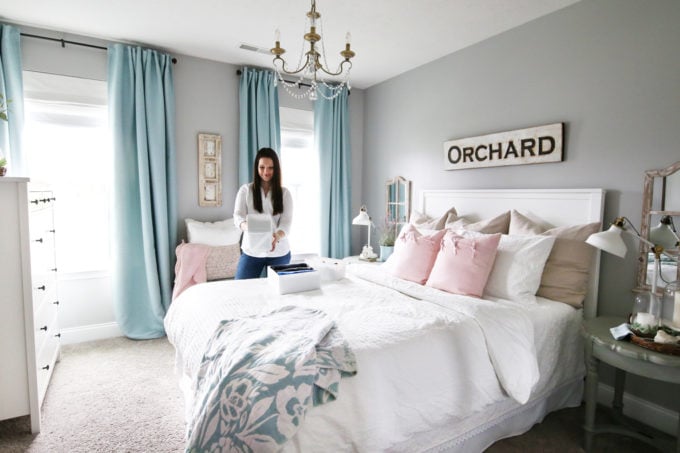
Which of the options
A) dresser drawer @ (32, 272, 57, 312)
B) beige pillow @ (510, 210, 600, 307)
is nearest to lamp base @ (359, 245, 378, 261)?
beige pillow @ (510, 210, 600, 307)

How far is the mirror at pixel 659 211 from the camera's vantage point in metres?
2.10

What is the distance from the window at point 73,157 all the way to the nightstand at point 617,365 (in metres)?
3.76

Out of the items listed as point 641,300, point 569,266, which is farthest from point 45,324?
point 641,300

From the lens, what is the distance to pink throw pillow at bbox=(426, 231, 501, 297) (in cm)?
232

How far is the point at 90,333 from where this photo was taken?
341cm

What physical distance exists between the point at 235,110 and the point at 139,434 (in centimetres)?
292

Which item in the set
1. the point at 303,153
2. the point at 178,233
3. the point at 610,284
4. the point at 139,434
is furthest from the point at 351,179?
the point at 139,434

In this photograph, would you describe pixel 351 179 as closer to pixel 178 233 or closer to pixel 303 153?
pixel 303 153

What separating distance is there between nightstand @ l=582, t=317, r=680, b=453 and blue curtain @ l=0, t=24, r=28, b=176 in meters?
4.03

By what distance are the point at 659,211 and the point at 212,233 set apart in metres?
3.29

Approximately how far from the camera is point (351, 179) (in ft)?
15.1

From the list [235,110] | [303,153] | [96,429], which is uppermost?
[235,110]

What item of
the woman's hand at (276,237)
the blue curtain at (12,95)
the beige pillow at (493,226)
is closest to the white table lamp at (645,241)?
the beige pillow at (493,226)

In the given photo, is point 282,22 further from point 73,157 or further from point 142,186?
point 73,157
